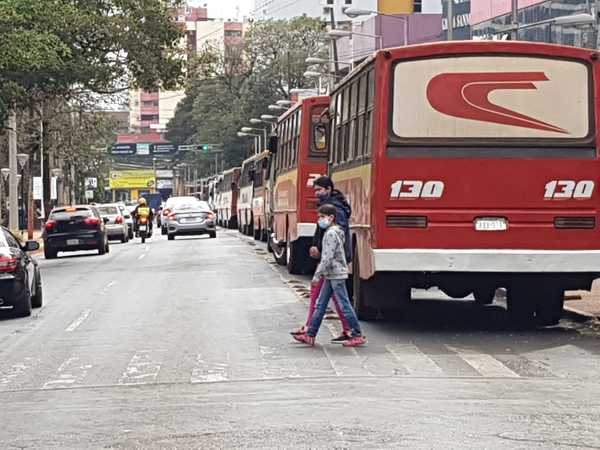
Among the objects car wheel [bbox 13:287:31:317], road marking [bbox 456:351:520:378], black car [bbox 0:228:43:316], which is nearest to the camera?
road marking [bbox 456:351:520:378]

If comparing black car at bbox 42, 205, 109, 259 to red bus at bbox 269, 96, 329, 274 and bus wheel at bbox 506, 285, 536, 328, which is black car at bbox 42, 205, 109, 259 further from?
bus wheel at bbox 506, 285, 536, 328

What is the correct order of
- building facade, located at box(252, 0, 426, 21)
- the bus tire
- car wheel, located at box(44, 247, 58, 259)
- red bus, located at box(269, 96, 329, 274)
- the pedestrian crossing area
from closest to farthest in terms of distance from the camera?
the pedestrian crossing area → red bus, located at box(269, 96, 329, 274) → the bus tire → car wheel, located at box(44, 247, 58, 259) → building facade, located at box(252, 0, 426, 21)

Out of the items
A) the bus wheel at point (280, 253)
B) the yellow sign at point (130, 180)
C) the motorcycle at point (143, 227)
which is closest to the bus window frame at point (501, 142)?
the bus wheel at point (280, 253)

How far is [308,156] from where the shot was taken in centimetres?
2558

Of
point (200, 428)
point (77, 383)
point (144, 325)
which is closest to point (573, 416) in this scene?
point (200, 428)

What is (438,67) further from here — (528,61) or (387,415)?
(387,415)

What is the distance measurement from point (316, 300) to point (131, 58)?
25.0 meters

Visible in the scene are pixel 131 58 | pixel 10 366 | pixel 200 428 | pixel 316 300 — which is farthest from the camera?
pixel 131 58

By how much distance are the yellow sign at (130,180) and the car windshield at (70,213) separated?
107560mm

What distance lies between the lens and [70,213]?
1527 inches

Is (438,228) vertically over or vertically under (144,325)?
over

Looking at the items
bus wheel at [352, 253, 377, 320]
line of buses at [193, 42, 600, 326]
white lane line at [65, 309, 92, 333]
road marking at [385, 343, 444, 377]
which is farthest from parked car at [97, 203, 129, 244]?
road marking at [385, 343, 444, 377]

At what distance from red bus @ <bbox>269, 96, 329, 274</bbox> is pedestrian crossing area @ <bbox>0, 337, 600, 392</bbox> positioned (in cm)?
1012

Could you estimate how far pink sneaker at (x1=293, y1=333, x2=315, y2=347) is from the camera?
48.7ft
